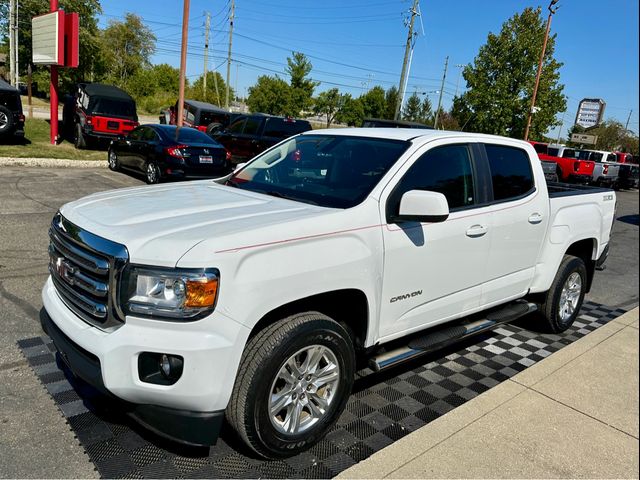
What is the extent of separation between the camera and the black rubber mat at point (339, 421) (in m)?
2.83

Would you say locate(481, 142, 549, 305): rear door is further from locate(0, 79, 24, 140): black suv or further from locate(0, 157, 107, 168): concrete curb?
locate(0, 79, 24, 140): black suv

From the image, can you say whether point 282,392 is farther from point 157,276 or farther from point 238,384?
point 157,276

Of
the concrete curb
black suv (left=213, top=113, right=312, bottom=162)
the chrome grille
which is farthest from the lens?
black suv (left=213, top=113, right=312, bottom=162)

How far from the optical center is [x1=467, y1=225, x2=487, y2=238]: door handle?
377cm

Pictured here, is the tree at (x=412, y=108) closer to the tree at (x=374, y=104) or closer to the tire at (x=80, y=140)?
the tree at (x=374, y=104)

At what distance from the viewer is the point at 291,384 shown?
2.87 m

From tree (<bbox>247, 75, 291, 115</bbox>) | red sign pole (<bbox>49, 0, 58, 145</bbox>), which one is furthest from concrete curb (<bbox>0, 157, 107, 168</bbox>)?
tree (<bbox>247, 75, 291, 115</bbox>)

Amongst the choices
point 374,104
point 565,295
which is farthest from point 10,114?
point 374,104

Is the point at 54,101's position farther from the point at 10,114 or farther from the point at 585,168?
the point at 585,168

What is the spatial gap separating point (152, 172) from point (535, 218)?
952 cm

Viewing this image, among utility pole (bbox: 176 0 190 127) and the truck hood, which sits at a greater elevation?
utility pole (bbox: 176 0 190 127)

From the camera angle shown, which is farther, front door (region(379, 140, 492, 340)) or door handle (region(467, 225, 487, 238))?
door handle (region(467, 225, 487, 238))

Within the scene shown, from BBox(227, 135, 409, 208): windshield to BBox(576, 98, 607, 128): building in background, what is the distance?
159 ft

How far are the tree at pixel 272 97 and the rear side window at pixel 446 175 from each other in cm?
4277
